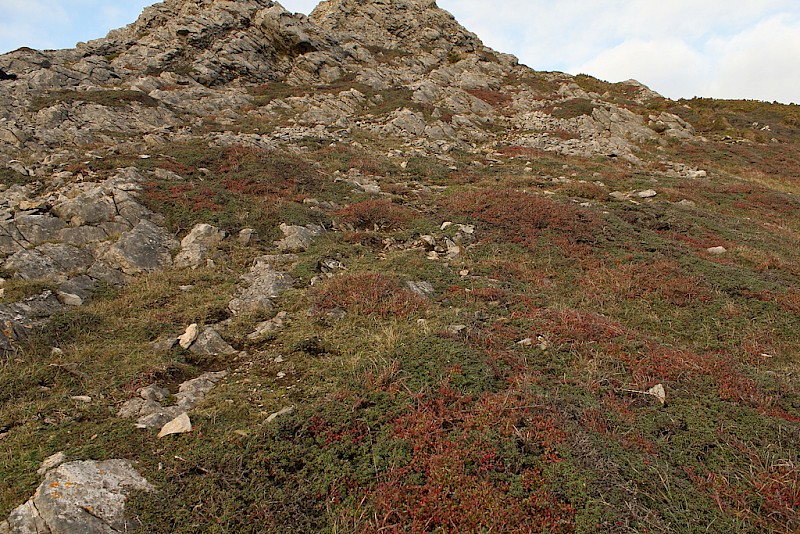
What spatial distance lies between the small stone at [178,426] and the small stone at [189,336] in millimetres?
2768

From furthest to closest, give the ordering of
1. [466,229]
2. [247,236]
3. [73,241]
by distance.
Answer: [466,229], [247,236], [73,241]

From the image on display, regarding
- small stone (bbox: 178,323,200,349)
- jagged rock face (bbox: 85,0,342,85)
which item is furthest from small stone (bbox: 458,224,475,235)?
jagged rock face (bbox: 85,0,342,85)

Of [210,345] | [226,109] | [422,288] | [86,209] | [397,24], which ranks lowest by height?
[210,345]

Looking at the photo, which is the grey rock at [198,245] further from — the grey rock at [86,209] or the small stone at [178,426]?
the small stone at [178,426]

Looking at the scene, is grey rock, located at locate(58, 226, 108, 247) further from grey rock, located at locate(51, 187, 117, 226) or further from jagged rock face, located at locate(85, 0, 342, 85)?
jagged rock face, located at locate(85, 0, 342, 85)

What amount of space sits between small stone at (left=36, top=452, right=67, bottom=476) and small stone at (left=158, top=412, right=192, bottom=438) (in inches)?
44.0

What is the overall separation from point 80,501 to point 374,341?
5120mm

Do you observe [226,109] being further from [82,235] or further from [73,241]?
[73,241]

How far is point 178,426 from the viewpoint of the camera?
20.3ft

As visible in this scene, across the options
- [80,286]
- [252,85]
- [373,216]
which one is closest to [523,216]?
[373,216]

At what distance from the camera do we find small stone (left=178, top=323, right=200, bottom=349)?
8.82 metres

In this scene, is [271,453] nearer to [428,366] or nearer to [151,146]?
[428,366]

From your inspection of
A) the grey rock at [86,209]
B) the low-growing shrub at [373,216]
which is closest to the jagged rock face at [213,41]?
the grey rock at [86,209]

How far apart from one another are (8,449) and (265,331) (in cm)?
452
